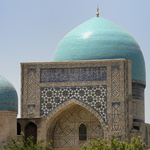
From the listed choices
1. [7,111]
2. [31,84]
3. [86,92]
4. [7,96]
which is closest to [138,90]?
[86,92]

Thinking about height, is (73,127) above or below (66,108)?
below

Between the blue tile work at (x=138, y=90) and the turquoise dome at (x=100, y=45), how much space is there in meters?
0.24

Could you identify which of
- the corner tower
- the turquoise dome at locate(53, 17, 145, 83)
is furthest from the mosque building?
the corner tower

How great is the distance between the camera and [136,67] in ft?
94.9

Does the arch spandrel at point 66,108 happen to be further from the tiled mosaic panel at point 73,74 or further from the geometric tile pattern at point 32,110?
the tiled mosaic panel at point 73,74

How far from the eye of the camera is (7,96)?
25.0 metres

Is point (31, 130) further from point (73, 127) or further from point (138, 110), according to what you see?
point (138, 110)

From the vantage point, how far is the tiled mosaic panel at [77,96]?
27.3 meters

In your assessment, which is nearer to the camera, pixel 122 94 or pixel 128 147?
pixel 128 147

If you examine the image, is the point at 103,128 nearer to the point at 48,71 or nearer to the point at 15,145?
the point at 48,71

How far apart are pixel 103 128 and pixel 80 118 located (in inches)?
48.9

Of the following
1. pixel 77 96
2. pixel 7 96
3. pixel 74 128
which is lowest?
pixel 74 128

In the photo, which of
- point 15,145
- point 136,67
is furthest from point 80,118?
point 15,145

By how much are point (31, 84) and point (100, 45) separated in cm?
307
